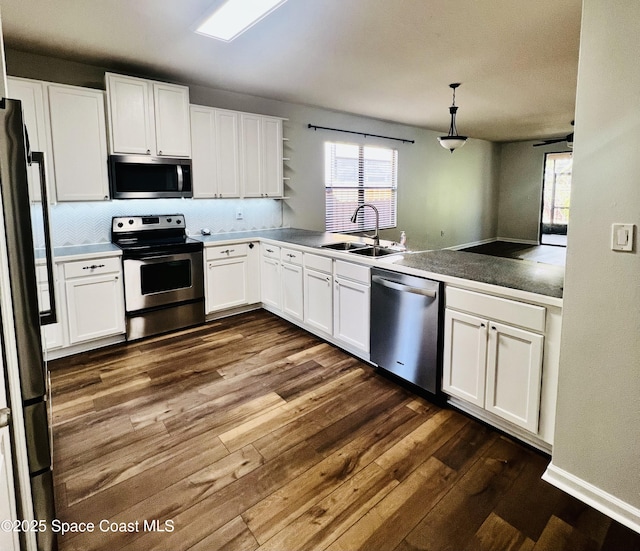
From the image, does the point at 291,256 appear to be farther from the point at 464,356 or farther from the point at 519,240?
the point at 519,240

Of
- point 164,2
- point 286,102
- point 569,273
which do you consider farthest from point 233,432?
point 286,102

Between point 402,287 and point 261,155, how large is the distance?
2.68 metres

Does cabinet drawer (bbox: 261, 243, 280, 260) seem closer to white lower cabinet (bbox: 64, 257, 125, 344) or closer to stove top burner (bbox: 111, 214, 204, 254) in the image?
stove top burner (bbox: 111, 214, 204, 254)

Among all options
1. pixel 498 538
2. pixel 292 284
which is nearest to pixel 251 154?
pixel 292 284

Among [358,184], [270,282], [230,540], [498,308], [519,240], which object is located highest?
[358,184]

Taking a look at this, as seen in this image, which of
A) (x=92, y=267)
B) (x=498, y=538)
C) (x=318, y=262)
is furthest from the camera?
(x=318, y=262)

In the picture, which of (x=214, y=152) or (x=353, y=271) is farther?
(x=214, y=152)

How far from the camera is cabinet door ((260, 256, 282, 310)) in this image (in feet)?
13.7

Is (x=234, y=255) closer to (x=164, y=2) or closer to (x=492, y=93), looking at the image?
(x=164, y=2)

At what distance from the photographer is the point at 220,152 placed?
13.9 feet

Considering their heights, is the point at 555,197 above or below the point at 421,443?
above

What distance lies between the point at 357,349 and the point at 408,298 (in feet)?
2.71

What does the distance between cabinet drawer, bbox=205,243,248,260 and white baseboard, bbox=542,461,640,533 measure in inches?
129

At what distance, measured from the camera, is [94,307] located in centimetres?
339
